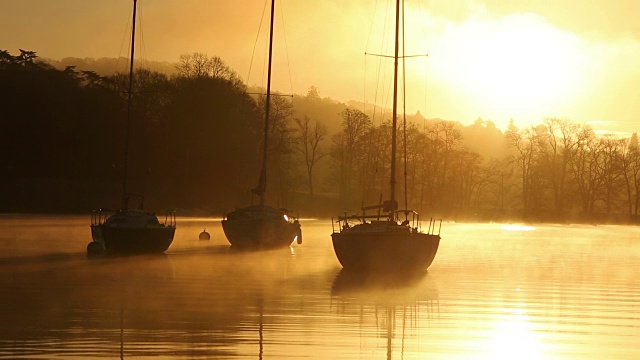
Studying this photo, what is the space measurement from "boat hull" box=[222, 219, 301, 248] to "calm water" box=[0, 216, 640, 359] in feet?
11.6

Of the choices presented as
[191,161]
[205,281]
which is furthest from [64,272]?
[191,161]

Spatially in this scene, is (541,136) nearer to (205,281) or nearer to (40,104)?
(40,104)

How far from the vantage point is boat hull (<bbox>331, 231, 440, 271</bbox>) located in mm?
36312

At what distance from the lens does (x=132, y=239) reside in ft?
149

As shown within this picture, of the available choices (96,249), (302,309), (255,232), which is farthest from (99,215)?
(302,309)

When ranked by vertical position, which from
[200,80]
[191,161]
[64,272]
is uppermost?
[200,80]

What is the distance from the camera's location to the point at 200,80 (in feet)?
358

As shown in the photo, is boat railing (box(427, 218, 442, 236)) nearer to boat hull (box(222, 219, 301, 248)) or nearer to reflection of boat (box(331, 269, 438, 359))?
reflection of boat (box(331, 269, 438, 359))

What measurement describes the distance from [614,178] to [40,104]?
80597mm

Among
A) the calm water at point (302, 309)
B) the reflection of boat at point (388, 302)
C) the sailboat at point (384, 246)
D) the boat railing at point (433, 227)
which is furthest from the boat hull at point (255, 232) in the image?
the sailboat at point (384, 246)

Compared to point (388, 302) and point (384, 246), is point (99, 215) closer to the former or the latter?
point (384, 246)

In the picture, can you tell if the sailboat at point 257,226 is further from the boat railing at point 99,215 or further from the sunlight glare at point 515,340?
the sunlight glare at point 515,340

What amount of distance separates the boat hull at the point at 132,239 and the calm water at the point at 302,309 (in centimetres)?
95

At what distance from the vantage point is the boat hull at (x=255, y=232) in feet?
172
